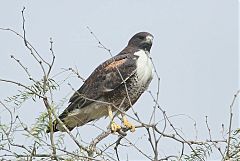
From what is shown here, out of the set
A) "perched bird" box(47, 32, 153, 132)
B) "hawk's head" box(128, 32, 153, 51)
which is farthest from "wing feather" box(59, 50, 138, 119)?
"hawk's head" box(128, 32, 153, 51)

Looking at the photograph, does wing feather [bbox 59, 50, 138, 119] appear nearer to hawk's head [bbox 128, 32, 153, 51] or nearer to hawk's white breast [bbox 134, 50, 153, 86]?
hawk's white breast [bbox 134, 50, 153, 86]

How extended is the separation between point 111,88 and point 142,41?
2.64 ft

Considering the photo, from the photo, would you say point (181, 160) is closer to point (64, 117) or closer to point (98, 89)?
point (64, 117)

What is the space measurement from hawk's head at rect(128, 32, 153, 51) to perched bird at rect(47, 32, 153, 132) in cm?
Answer: 26

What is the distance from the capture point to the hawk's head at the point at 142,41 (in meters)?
6.32

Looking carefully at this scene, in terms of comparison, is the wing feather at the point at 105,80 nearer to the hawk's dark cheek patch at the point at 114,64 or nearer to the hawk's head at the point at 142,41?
the hawk's dark cheek patch at the point at 114,64

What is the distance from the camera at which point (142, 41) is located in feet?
20.9

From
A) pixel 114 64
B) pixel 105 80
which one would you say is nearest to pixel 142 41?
pixel 114 64

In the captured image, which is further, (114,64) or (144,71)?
(114,64)

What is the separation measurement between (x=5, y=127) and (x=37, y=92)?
0.27 metres

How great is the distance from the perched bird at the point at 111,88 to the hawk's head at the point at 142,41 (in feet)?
0.86

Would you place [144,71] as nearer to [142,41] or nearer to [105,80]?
[105,80]

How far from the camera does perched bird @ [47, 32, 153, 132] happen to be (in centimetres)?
570

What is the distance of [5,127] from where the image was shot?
129 inches
